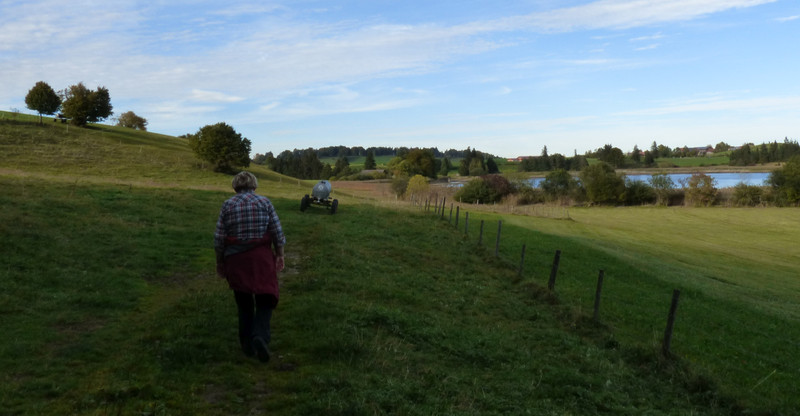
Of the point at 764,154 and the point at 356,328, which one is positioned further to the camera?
the point at 764,154

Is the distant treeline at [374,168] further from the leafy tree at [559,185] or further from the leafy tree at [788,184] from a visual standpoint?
the leafy tree at [788,184]

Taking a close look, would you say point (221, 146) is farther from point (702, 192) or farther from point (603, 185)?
point (702, 192)

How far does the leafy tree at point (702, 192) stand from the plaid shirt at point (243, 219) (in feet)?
278

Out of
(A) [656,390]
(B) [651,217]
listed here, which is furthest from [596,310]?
(B) [651,217]

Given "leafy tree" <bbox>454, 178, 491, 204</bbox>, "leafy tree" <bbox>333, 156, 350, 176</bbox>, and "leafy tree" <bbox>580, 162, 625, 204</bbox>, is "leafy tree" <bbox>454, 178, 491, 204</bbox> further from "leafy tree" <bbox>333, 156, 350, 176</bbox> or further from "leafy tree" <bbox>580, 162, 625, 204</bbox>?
"leafy tree" <bbox>333, 156, 350, 176</bbox>

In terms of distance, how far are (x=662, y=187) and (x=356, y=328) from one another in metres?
85.4

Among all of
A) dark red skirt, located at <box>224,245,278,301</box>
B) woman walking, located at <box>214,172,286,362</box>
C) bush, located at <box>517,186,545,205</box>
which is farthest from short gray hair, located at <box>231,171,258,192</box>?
bush, located at <box>517,186,545,205</box>

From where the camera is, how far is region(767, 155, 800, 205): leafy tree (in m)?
75.8

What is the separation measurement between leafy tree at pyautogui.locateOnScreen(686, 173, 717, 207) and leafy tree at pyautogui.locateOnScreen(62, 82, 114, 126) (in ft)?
262

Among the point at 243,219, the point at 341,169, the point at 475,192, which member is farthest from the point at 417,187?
the point at 341,169

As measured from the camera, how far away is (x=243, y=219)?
6.42m

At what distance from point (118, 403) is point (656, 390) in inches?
291

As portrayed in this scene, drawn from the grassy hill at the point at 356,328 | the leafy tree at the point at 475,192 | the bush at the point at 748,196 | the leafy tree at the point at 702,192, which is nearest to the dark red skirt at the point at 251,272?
the grassy hill at the point at 356,328

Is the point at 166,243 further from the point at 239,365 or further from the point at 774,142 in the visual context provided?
the point at 774,142
